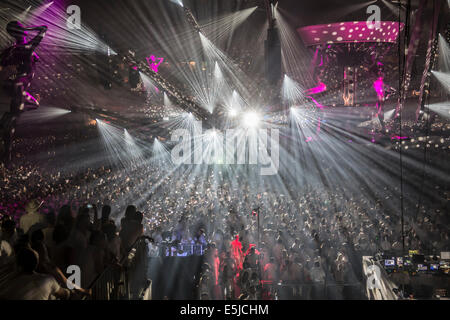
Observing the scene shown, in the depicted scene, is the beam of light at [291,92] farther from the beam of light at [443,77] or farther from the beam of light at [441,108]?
the beam of light at [443,77]

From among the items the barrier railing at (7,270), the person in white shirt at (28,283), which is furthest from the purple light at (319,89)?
the person in white shirt at (28,283)

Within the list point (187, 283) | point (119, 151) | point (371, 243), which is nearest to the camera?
point (187, 283)

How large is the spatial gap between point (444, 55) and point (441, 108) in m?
2.52

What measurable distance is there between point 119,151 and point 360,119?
43.7 feet

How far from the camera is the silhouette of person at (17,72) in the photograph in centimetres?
957

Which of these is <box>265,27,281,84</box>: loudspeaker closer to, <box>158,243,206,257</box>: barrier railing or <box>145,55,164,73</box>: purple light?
<box>158,243,206,257</box>: barrier railing

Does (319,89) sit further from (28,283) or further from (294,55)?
(28,283)

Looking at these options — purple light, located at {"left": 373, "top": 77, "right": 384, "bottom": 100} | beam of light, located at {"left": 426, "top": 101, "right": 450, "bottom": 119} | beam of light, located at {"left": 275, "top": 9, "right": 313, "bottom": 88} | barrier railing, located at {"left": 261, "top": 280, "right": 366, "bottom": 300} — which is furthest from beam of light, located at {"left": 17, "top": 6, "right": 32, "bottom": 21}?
beam of light, located at {"left": 426, "top": 101, "right": 450, "bottom": 119}

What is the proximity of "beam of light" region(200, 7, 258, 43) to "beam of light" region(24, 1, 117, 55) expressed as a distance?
4.84 meters

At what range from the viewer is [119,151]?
22703mm

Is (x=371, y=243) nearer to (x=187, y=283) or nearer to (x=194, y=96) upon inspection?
(x=187, y=283)

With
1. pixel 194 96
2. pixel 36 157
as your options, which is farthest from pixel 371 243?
pixel 194 96
